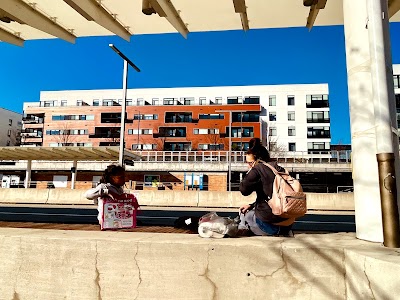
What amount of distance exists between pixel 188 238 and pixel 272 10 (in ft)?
15.7

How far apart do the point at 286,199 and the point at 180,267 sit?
3.79ft

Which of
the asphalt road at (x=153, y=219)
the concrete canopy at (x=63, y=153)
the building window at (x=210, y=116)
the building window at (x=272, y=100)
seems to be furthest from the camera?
the building window at (x=272, y=100)

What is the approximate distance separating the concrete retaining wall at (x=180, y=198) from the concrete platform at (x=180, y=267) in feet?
55.8

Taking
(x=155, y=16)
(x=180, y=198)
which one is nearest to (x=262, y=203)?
(x=155, y=16)

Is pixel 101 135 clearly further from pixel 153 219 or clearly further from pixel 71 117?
pixel 153 219

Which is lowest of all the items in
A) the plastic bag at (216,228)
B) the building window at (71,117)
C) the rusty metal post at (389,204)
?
the plastic bag at (216,228)

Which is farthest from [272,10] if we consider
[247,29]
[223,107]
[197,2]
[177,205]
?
[223,107]

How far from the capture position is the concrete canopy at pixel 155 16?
19.0 ft

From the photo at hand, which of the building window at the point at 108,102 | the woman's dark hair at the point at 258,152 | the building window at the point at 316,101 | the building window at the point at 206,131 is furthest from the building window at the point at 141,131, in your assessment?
the woman's dark hair at the point at 258,152

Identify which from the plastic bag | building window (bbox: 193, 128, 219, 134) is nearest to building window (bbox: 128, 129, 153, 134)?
building window (bbox: 193, 128, 219, 134)

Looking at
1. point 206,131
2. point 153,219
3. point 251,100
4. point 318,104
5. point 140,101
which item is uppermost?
point 140,101

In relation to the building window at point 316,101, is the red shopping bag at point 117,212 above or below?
below

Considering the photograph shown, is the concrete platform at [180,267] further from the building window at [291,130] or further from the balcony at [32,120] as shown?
the balcony at [32,120]

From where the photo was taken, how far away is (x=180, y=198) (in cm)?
2234
